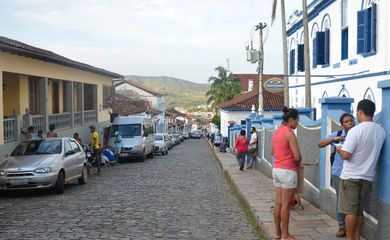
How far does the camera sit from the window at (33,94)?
21.4m

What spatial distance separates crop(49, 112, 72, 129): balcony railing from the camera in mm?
21938

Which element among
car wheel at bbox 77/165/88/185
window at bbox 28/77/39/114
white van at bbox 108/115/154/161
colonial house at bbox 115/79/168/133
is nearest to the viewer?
car wheel at bbox 77/165/88/185

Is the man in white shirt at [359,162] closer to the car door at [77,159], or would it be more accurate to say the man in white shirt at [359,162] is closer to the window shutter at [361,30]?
the car door at [77,159]

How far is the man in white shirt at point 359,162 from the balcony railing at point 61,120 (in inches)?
697

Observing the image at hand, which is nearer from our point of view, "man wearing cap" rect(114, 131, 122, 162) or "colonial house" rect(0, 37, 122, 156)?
"colonial house" rect(0, 37, 122, 156)

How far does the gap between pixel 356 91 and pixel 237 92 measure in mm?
55554

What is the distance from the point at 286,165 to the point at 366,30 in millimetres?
11035

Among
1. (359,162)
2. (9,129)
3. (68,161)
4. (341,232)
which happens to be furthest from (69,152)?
(359,162)

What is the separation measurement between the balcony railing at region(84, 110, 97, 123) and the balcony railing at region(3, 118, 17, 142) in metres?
10.9

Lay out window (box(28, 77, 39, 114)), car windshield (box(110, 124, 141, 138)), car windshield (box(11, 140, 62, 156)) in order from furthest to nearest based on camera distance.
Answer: car windshield (box(110, 124, 141, 138))
window (box(28, 77, 39, 114))
car windshield (box(11, 140, 62, 156))

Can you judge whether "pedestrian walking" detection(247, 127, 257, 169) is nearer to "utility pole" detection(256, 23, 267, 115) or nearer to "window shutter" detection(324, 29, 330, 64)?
"window shutter" detection(324, 29, 330, 64)

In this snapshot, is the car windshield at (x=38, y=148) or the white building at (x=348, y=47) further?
the white building at (x=348, y=47)

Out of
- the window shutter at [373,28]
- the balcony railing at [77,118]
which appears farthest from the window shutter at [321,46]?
the balcony railing at [77,118]

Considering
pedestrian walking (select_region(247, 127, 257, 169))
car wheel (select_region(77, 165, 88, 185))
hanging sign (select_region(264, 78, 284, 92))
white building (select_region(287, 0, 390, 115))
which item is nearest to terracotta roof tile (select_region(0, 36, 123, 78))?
car wheel (select_region(77, 165, 88, 185))
